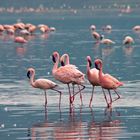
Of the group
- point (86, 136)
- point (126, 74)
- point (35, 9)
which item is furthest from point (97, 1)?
point (86, 136)

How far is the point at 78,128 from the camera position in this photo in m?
19.2

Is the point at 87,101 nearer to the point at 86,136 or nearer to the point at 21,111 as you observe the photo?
the point at 21,111

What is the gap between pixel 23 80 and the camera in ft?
95.7

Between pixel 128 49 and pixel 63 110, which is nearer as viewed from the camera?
pixel 63 110

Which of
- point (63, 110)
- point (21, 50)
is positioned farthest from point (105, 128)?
point (21, 50)

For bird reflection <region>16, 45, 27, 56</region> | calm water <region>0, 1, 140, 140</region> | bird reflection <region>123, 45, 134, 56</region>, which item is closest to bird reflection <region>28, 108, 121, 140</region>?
calm water <region>0, 1, 140, 140</region>

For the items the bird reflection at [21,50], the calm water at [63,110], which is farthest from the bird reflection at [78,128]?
the bird reflection at [21,50]

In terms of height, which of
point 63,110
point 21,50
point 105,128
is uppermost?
point 21,50

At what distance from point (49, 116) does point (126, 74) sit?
998cm

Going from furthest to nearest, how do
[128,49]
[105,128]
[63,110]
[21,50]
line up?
[128,49] < [21,50] < [63,110] < [105,128]

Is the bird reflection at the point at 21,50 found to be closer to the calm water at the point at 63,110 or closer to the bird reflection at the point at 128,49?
the bird reflection at the point at 128,49

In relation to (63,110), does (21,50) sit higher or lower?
higher

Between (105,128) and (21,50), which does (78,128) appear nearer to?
(105,128)

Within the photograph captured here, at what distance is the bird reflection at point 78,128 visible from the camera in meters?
18.1
